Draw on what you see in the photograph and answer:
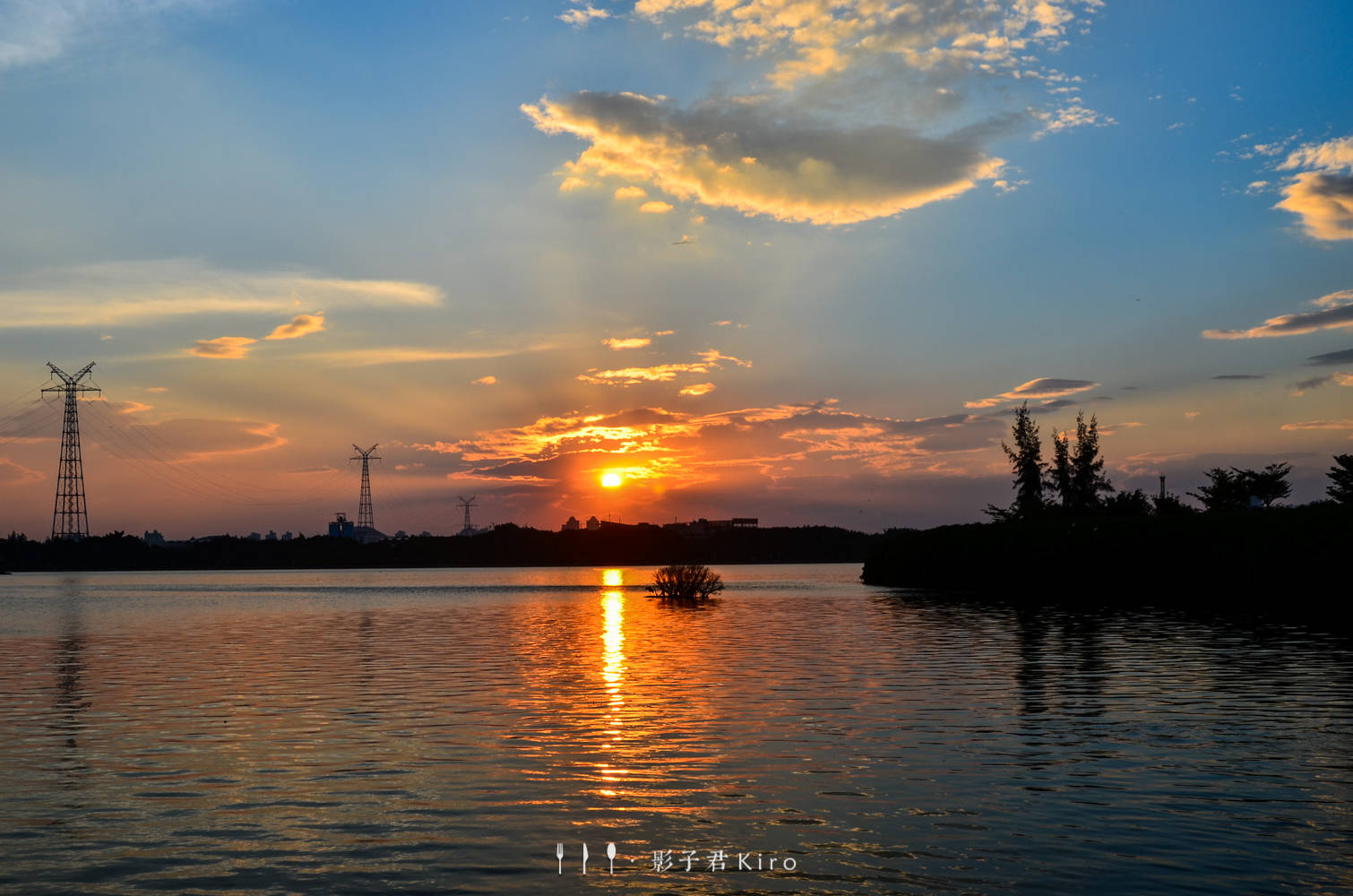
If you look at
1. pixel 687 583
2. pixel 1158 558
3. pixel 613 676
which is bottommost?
pixel 687 583

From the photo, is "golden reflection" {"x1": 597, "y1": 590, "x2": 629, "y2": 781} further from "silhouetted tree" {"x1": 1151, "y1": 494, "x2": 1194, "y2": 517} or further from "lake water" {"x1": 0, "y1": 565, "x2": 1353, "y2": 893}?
"silhouetted tree" {"x1": 1151, "y1": 494, "x2": 1194, "y2": 517}

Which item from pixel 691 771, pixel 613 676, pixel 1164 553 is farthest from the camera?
pixel 1164 553

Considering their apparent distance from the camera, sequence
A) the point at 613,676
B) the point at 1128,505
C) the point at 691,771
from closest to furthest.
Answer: the point at 691,771, the point at 613,676, the point at 1128,505

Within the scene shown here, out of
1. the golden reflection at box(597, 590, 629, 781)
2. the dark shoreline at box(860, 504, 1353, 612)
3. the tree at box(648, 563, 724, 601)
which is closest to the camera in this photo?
the golden reflection at box(597, 590, 629, 781)

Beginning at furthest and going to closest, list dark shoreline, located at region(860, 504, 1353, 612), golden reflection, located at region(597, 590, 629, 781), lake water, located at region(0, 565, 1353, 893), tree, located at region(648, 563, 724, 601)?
tree, located at region(648, 563, 724, 601), dark shoreline, located at region(860, 504, 1353, 612), golden reflection, located at region(597, 590, 629, 781), lake water, located at region(0, 565, 1353, 893)

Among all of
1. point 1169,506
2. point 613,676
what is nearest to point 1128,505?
point 1169,506

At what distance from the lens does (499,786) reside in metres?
18.2

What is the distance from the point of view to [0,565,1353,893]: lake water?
13.4 meters

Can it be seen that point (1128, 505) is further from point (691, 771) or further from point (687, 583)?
point (691, 771)

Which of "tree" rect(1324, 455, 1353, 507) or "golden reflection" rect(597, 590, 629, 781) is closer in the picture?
"golden reflection" rect(597, 590, 629, 781)

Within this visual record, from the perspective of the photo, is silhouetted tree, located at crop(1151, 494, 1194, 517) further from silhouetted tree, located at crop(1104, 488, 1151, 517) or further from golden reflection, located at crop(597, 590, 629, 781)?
golden reflection, located at crop(597, 590, 629, 781)

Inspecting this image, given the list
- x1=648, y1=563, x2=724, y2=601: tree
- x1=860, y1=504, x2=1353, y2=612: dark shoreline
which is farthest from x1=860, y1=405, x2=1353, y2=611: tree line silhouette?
x1=648, y1=563, x2=724, y2=601: tree

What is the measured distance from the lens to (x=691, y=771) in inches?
770

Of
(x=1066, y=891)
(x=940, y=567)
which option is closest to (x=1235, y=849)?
(x=1066, y=891)
